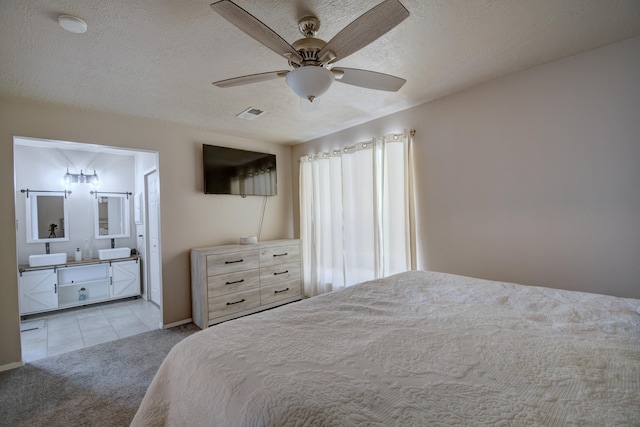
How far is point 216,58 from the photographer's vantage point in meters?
1.93

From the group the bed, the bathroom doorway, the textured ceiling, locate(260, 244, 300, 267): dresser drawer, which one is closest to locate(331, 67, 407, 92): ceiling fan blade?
the textured ceiling

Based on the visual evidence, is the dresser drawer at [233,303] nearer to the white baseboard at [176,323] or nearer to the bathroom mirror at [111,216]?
the white baseboard at [176,323]

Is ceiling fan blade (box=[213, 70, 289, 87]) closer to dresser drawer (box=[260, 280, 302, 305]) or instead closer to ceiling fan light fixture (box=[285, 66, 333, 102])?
ceiling fan light fixture (box=[285, 66, 333, 102])

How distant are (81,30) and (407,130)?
2.70 m

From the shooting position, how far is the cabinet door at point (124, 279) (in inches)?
168

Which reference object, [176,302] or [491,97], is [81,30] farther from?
[491,97]

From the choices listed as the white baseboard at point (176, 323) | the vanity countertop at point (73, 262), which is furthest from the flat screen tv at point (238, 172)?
the vanity countertop at point (73, 262)

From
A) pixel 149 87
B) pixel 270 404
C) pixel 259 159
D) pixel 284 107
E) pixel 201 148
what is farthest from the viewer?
pixel 259 159

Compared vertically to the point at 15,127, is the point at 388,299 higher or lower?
lower

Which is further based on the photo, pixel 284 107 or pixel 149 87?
pixel 284 107

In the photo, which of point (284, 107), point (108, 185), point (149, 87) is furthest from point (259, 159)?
point (108, 185)

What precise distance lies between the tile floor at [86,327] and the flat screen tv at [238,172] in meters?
1.88

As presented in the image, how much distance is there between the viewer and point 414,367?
36.8 inches

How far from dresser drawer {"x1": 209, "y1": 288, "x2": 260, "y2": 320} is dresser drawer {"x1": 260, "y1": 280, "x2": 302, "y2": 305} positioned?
0.30 feet
